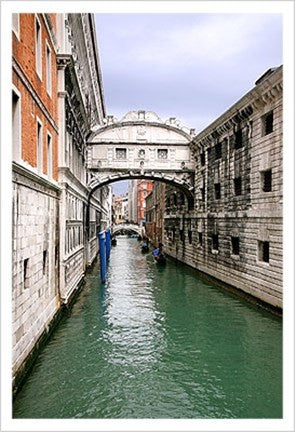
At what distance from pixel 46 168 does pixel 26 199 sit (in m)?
2.19

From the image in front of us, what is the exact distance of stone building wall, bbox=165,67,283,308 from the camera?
32.8 feet

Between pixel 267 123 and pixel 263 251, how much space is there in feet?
11.2

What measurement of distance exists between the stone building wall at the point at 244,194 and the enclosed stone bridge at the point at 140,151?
796mm

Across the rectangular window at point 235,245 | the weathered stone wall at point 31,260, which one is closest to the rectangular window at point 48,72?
the weathered stone wall at point 31,260

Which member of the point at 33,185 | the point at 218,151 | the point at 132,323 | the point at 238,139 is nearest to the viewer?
the point at 33,185

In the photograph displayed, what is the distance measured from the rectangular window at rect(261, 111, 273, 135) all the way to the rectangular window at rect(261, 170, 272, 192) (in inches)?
42.3

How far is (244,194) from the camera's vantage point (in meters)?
12.2

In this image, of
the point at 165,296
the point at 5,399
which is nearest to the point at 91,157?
the point at 165,296

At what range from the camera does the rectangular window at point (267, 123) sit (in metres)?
10.6

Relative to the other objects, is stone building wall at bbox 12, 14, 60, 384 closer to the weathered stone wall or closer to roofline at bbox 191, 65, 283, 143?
the weathered stone wall

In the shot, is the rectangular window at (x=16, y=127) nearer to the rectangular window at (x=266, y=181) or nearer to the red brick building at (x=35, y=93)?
the red brick building at (x=35, y=93)

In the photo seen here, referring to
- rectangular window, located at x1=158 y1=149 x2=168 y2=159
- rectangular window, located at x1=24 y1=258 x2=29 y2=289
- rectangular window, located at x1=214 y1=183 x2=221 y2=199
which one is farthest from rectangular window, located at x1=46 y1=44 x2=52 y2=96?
rectangular window, located at x1=158 y1=149 x2=168 y2=159

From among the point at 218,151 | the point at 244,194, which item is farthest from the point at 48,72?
the point at 218,151

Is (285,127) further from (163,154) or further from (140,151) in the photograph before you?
(163,154)
